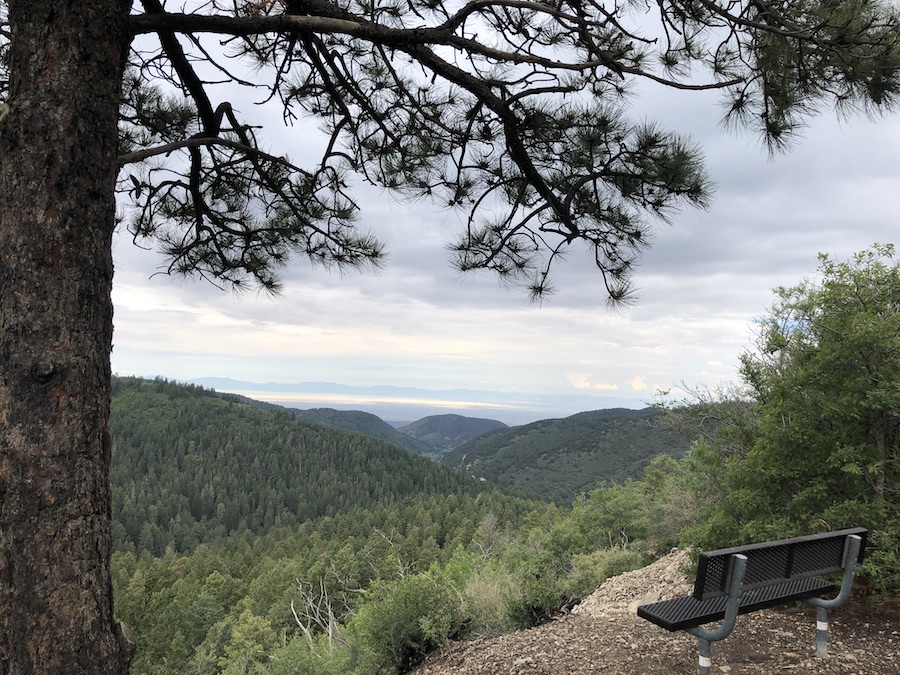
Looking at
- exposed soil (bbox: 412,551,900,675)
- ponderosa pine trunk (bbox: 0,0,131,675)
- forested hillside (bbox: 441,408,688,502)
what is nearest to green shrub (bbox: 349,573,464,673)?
exposed soil (bbox: 412,551,900,675)

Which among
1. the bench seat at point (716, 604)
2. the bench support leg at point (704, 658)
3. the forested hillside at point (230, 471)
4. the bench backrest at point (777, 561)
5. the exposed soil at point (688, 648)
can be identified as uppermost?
the bench backrest at point (777, 561)

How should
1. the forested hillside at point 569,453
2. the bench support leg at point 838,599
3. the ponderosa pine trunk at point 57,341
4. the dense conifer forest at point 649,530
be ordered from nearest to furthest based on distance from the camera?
1. the ponderosa pine trunk at point 57,341
2. the bench support leg at point 838,599
3. the dense conifer forest at point 649,530
4. the forested hillside at point 569,453

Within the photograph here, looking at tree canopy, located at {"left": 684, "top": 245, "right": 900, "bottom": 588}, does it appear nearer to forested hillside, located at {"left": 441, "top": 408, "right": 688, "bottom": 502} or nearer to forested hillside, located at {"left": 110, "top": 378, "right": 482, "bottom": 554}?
forested hillside, located at {"left": 110, "top": 378, "right": 482, "bottom": 554}

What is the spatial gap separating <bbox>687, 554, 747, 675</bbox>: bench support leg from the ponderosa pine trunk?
96.2 inches

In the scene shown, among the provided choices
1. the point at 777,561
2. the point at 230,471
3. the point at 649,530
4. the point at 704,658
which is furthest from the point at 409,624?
the point at 230,471

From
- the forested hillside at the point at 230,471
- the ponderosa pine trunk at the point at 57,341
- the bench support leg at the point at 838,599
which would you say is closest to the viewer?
the ponderosa pine trunk at the point at 57,341

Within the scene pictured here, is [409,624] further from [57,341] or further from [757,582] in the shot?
[57,341]

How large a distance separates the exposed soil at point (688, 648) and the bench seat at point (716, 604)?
1.28ft

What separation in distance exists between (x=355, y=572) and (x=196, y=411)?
98.6 metres

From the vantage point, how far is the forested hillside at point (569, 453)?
4247 inches

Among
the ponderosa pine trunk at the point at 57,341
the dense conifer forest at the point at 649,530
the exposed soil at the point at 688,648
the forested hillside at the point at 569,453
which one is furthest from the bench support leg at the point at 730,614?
the forested hillside at the point at 569,453

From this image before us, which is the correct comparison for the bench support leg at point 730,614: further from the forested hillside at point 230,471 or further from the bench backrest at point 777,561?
the forested hillside at point 230,471

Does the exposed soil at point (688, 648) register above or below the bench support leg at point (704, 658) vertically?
below

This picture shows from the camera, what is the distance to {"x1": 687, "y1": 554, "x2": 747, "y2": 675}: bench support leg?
2535mm
